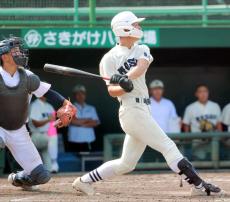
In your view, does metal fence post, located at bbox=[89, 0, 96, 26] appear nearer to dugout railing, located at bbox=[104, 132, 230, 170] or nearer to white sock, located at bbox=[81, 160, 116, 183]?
dugout railing, located at bbox=[104, 132, 230, 170]

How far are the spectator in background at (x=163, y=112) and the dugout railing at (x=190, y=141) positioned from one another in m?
0.27

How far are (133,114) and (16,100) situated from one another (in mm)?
1096

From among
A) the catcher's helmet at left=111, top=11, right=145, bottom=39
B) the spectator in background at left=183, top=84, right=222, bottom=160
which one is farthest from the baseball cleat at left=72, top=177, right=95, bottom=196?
the spectator in background at left=183, top=84, right=222, bottom=160

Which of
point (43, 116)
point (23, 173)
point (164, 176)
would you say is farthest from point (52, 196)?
point (43, 116)

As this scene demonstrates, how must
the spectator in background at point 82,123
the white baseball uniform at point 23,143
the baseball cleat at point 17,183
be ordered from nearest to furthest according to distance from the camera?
the white baseball uniform at point 23,143
the baseball cleat at point 17,183
the spectator in background at point 82,123

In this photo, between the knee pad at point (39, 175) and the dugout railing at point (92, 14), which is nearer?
the knee pad at point (39, 175)

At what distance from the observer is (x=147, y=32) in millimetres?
11039

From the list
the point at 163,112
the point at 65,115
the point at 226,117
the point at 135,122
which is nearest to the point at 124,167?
the point at 135,122

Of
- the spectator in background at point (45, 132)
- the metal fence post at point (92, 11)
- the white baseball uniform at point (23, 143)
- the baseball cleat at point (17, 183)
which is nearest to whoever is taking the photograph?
the white baseball uniform at point (23, 143)

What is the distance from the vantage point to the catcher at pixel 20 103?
705 centimetres

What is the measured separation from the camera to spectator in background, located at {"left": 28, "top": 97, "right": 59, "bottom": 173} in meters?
10.6

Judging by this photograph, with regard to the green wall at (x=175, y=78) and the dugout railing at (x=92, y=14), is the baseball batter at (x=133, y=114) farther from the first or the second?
the green wall at (x=175, y=78)

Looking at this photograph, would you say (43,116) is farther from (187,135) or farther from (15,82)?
(15,82)

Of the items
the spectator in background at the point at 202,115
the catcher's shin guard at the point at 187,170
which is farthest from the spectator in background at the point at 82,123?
the catcher's shin guard at the point at 187,170
